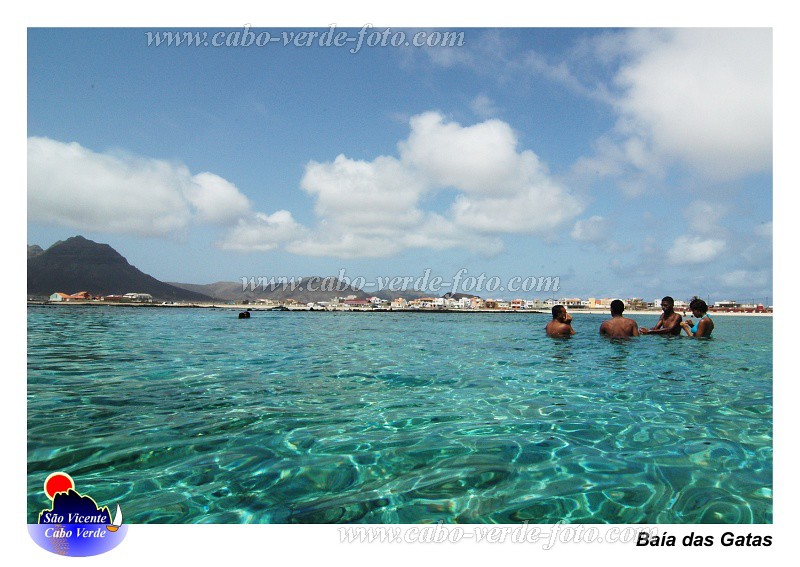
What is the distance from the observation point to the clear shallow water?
14.3ft

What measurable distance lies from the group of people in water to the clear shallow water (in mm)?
9118

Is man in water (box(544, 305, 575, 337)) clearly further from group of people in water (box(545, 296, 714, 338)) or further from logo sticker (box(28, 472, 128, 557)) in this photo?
logo sticker (box(28, 472, 128, 557))

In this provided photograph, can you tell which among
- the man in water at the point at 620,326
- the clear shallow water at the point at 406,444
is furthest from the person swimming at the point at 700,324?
the clear shallow water at the point at 406,444

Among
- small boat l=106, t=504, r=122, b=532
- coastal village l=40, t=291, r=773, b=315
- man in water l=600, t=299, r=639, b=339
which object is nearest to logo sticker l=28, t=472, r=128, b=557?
small boat l=106, t=504, r=122, b=532

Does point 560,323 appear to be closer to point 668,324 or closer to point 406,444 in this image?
point 668,324

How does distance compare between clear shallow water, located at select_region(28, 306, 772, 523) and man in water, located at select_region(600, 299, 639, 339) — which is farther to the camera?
man in water, located at select_region(600, 299, 639, 339)

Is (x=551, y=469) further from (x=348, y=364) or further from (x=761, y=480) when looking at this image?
(x=348, y=364)

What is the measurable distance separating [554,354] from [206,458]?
41.5 feet
